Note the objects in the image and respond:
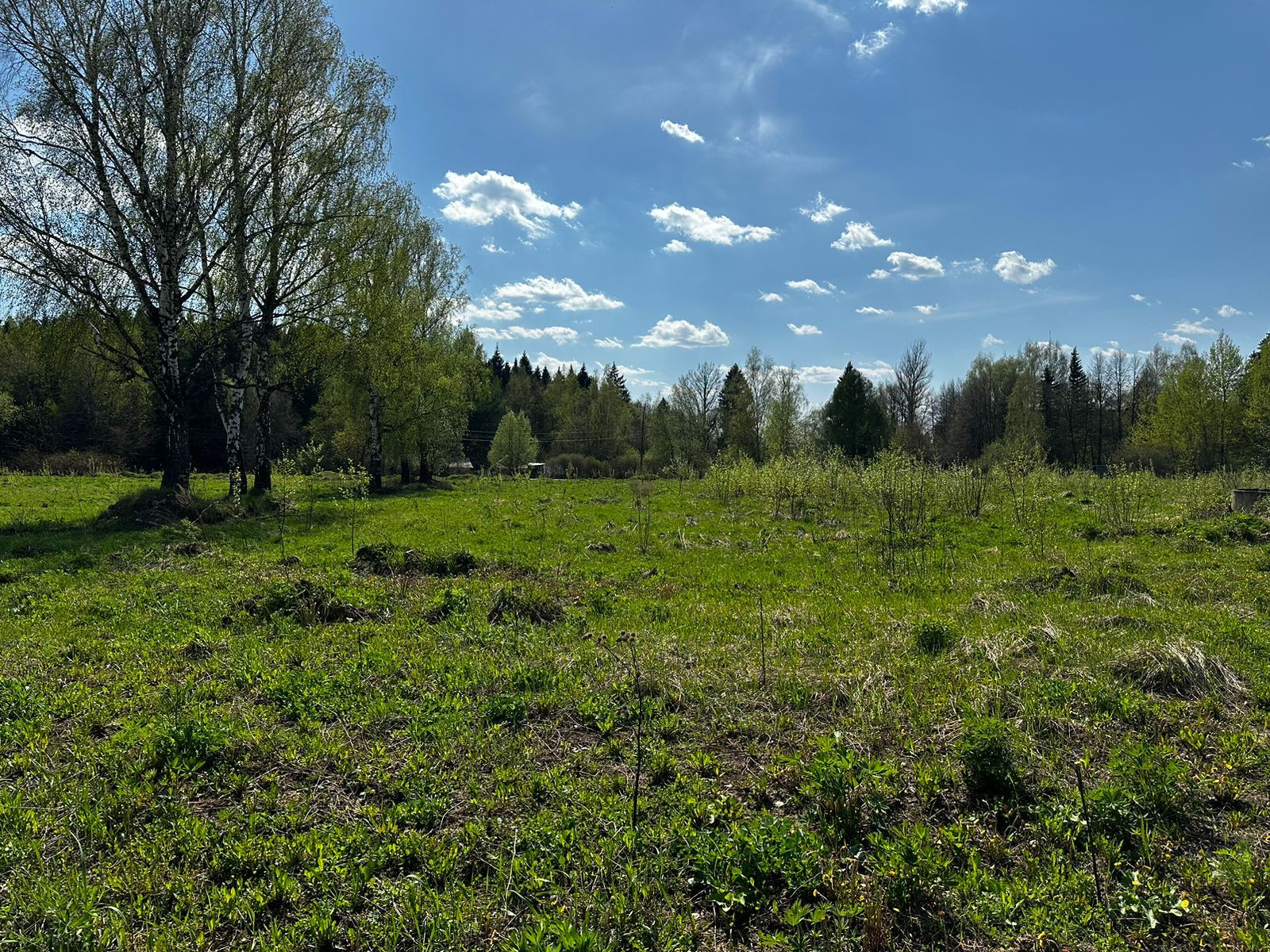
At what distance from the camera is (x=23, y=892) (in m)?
2.82

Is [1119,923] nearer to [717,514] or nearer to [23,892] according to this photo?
[23,892]

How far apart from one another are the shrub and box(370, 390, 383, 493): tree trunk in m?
24.1

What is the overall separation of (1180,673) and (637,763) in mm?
4264

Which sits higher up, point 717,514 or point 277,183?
point 277,183

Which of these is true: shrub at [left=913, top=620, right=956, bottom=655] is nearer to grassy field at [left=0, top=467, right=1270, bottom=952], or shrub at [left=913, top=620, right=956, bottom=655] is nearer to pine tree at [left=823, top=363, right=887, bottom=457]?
grassy field at [left=0, top=467, right=1270, bottom=952]

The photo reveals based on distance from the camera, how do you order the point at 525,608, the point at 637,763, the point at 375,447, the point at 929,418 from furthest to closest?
the point at 929,418 < the point at 375,447 < the point at 525,608 < the point at 637,763

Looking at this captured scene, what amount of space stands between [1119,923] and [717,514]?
15539 millimetres

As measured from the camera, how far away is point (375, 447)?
26562 millimetres

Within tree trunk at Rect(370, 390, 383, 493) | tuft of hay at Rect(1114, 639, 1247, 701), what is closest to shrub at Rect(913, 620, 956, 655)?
tuft of hay at Rect(1114, 639, 1247, 701)

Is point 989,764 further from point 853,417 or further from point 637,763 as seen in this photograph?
point 853,417

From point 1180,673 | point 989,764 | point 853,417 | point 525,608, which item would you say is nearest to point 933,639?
point 1180,673

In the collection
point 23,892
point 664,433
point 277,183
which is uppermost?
point 277,183

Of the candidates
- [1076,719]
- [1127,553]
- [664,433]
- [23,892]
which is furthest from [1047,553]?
[664,433]

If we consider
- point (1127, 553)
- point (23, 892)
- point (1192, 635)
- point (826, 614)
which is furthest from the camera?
point (1127, 553)
